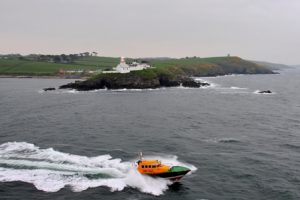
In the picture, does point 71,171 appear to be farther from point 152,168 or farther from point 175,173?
point 175,173

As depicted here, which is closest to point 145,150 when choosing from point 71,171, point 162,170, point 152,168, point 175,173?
point 152,168

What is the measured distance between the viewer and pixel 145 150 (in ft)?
182

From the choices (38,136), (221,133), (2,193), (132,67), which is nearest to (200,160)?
(221,133)

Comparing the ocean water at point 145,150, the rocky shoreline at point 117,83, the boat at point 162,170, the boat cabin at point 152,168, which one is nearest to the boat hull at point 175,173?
the boat at point 162,170

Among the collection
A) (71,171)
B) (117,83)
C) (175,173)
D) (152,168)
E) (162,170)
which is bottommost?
(71,171)

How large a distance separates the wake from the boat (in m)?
0.64

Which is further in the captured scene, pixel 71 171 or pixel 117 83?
pixel 117 83

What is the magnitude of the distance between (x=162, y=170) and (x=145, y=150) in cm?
1183

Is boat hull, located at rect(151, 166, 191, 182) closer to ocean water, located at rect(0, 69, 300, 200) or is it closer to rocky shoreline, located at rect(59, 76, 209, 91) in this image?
ocean water, located at rect(0, 69, 300, 200)

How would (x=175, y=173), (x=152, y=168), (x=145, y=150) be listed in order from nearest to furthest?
(x=175, y=173) < (x=152, y=168) < (x=145, y=150)

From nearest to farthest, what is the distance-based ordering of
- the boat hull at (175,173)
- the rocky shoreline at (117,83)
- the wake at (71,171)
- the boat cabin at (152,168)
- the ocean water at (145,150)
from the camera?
1. the ocean water at (145,150)
2. the wake at (71,171)
3. the boat hull at (175,173)
4. the boat cabin at (152,168)
5. the rocky shoreline at (117,83)

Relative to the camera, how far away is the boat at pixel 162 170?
43.3 metres

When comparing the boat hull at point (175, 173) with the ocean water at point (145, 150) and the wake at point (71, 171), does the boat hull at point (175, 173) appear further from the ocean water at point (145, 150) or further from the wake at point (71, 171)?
the ocean water at point (145, 150)

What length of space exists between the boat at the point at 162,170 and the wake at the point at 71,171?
2.09ft
